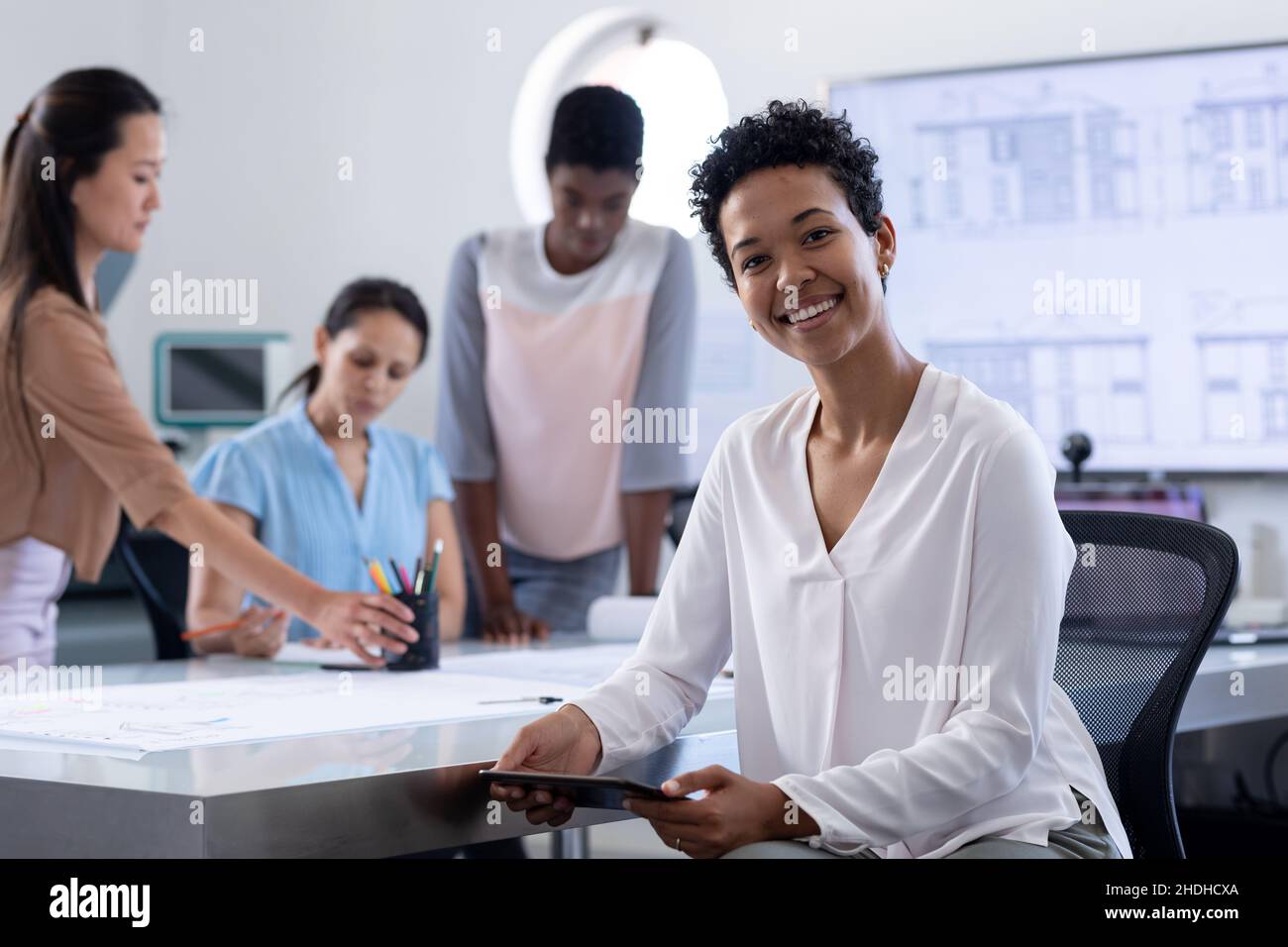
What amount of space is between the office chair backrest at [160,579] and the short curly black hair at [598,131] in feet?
3.47

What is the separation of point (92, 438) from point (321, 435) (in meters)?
0.60

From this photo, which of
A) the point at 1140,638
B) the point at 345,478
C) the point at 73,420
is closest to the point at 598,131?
the point at 345,478

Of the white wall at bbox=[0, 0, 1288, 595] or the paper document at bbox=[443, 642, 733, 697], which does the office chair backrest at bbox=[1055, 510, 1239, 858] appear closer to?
the paper document at bbox=[443, 642, 733, 697]

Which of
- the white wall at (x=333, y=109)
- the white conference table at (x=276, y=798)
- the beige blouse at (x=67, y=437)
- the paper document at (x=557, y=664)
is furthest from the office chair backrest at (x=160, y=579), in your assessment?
the white conference table at (x=276, y=798)

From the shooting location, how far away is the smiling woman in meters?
1.17

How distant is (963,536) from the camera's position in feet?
4.12

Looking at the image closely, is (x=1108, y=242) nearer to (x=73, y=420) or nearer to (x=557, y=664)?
(x=557, y=664)

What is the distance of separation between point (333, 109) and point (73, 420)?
2.35 m

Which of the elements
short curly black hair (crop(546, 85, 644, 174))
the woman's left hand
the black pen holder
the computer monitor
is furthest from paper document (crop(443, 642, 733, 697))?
the computer monitor

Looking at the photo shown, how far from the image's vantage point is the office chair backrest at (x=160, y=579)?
2.65 m

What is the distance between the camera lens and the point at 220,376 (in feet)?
13.2

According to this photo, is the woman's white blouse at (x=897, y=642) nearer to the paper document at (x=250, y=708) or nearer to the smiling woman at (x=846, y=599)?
the smiling woman at (x=846, y=599)

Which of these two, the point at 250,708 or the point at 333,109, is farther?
the point at 333,109
